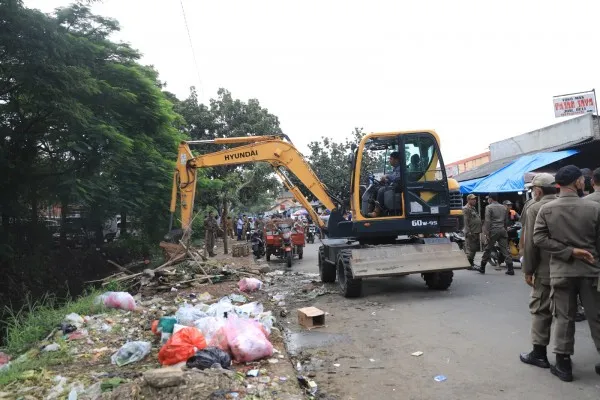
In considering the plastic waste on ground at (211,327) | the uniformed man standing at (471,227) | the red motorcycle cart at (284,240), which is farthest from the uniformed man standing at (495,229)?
the plastic waste on ground at (211,327)

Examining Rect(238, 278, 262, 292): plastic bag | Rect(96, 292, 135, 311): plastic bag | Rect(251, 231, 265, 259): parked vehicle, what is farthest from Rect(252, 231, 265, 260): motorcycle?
Rect(96, 292, 135, 311): plastic bag

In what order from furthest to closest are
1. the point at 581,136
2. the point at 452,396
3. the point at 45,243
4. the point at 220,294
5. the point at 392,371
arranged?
the point at 581,136 → the point at 45,243 → the point at 220,294 → the point at 392,371 → the point at 452,396

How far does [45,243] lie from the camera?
13.7 meters

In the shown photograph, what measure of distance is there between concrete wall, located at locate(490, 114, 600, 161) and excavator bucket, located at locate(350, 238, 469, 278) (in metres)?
9.39

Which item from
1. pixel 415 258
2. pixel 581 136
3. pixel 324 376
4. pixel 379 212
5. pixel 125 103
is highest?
pixel 125 103

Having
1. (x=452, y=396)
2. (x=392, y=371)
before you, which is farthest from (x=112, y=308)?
(x=452, y=396)

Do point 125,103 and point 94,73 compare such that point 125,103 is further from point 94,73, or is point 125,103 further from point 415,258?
point 415,258

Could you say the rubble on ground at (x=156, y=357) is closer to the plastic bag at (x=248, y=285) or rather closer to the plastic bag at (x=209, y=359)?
the plastic bag at (x=209, y=359)

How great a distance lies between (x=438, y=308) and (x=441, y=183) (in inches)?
98.4

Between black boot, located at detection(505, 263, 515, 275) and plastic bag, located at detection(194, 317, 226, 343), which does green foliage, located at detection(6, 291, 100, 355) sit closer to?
plastic bag, located at detection(194, 317, 226, 343)

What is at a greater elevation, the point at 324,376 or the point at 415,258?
the point at 415,258

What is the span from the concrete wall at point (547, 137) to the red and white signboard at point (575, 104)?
1.43 meters

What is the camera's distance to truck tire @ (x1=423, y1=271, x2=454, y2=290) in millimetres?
8523

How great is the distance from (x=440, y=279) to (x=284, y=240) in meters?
7.14
